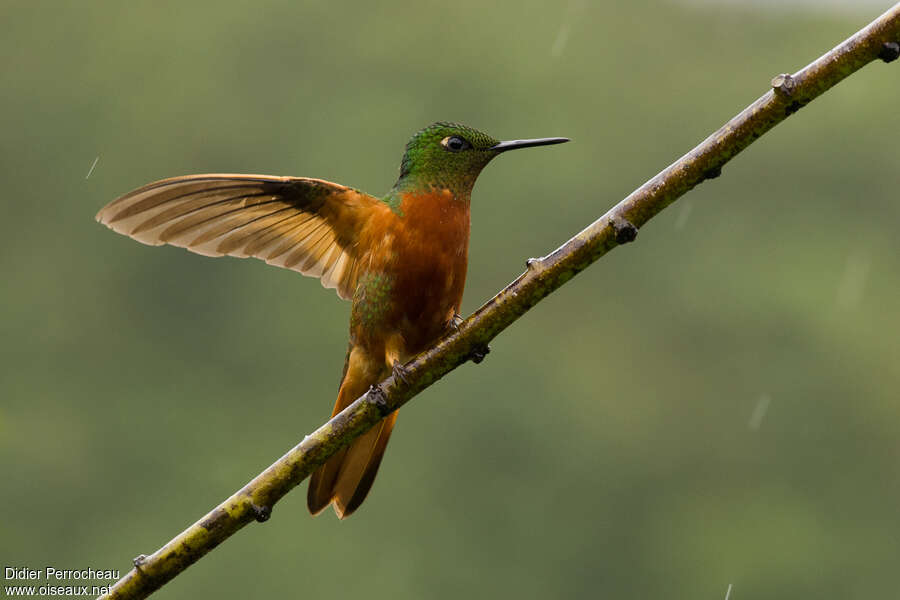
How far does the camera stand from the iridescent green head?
172 inches

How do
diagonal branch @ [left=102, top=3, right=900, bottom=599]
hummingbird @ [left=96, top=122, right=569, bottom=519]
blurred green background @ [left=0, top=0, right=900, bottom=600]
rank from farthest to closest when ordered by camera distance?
blurred green background @ [left=0, top=0, right=900, bottom=600]
hummingbird @ [left=96, top=122, right=569, bottom=519]
diagonal branch @ [left=102, top=3, right=900, bottom=599]

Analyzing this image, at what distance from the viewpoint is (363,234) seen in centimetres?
453

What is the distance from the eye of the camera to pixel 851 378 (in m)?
42.0

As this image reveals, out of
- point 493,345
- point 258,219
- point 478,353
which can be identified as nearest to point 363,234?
point 258,219

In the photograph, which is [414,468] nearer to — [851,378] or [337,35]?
[851,378]

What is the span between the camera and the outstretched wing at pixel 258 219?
13.1 feet

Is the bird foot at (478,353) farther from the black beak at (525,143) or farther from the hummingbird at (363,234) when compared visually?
the hummingbird at (363,234)

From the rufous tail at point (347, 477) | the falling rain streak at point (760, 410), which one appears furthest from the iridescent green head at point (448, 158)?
the falling rain streak at point (760, 410)

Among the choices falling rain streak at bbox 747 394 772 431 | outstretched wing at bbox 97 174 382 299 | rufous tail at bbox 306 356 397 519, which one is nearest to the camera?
outstretched wing at bbox 97 174 382 299

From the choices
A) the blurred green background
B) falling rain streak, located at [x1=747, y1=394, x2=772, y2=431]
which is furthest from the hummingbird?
falling rain streak, located at [x1=747, y1=394, x2=772, y2=431]

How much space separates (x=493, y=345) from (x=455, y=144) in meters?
36.4

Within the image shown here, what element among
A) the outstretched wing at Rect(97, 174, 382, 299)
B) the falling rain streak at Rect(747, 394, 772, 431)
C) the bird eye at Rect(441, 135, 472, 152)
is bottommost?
the outstretched wing at Rect(97, 174, 382, 299)

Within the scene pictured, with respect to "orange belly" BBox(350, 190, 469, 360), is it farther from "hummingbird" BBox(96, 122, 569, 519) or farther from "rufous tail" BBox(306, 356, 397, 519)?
"rufous tail" BBox(306, 356, 397, 519)

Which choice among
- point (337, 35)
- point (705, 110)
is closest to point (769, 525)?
point (705, 110)
